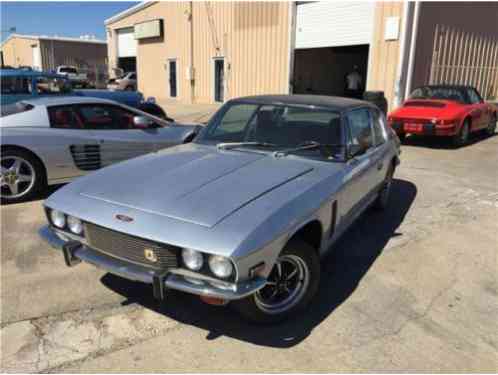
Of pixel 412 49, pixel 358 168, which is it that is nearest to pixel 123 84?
pixel 412 49

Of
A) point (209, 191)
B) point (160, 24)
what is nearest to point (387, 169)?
point (209, 191)

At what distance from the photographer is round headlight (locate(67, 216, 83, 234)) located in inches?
112

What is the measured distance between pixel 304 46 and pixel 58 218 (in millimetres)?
14653

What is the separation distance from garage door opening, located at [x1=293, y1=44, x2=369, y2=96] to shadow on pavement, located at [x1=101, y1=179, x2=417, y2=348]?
15783 mm

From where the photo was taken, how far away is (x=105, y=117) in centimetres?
593

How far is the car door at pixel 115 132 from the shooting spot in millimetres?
5695

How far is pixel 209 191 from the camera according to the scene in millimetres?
2781

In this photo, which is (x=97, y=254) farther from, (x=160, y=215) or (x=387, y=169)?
(x=387, y=169)

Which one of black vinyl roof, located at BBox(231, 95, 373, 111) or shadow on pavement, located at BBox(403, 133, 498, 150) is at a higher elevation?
black vinyl roof, located at BBox(231, 95, 373, 111)

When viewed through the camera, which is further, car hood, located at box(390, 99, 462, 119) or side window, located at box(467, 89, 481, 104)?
side window, located at box(467, 89, 481, 104)

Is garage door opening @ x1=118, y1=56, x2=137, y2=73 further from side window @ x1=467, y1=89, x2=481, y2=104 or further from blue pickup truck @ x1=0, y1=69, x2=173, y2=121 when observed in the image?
side window @ x1=467, y1=89, x2=481, y2=104

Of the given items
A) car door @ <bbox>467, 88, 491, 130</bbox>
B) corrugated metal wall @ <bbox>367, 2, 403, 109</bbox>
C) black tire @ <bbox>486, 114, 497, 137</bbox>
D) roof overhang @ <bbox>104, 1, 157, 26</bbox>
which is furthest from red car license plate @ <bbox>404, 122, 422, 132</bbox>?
roof overhang @ <bbox>104, 1, 157, 26</bbox>

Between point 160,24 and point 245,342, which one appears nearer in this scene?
point 245,342

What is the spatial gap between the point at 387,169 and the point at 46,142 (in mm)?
4319
